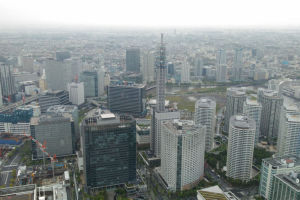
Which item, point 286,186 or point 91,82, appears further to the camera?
point 91,82

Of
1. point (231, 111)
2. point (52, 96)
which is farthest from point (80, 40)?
point (231, 111)

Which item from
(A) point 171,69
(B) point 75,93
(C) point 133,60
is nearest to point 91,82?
(B) point 75,93

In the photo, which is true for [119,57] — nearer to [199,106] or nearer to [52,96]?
[52,96]

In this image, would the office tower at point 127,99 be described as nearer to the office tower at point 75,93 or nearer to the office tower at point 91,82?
the office tower at point 75,93

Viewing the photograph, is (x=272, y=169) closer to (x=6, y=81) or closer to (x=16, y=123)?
(x=16, y=123)

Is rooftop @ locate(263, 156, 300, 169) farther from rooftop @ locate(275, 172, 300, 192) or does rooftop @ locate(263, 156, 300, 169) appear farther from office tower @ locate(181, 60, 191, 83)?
office tower @ locate(181, 60, 191, 83)
